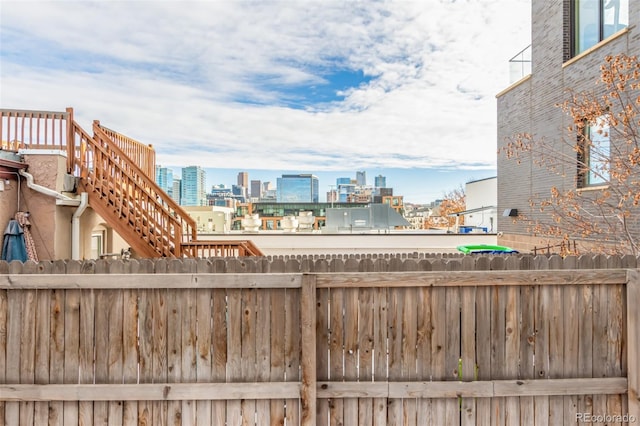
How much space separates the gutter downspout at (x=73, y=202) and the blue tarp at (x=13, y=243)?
1.83ft

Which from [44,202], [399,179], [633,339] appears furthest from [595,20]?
[399,179]

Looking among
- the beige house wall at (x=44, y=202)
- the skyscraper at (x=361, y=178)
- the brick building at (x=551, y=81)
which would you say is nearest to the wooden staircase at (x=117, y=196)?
the beige house wall at (x=44, y=202)

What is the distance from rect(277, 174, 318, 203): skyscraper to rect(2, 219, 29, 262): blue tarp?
8777 millimetres

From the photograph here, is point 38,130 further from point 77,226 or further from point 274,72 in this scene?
point 274,72

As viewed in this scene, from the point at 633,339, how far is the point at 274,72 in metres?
14.5

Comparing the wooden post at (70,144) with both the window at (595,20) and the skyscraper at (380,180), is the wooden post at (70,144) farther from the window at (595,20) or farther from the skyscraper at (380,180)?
the skyscraper at (380,180)

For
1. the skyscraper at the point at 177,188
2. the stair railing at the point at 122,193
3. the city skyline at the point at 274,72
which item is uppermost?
the city skyline at the point at 274,72

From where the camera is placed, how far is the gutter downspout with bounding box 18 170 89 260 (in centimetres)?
476

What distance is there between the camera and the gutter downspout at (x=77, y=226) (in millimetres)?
5145

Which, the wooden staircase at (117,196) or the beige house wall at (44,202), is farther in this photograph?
the wooden staircase at (117,196)

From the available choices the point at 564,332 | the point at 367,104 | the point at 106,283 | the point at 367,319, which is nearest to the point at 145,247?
the point at 106,283

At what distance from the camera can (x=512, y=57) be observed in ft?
29.4

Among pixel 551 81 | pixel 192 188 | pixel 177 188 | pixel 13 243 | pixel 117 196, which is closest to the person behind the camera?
pixel 13 243

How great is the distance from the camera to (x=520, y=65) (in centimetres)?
879
